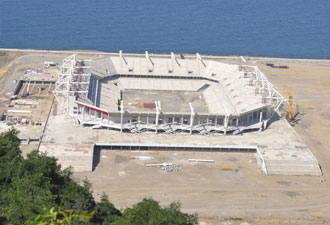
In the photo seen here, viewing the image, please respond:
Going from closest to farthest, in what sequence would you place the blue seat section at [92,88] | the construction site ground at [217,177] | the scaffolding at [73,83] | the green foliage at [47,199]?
1. the green foliage at [47,199]
2. the construction site ground at [217,177]
3. the scaffolding at [73,83]
4. the blue seat section at [92,88]

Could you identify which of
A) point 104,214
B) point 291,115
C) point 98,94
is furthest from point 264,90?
point 104,214

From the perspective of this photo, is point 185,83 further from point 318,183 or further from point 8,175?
point 8,175

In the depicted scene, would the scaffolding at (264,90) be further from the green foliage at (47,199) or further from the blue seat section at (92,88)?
the green foliage at (47,199)

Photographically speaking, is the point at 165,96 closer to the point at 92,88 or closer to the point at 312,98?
the point at 92,88

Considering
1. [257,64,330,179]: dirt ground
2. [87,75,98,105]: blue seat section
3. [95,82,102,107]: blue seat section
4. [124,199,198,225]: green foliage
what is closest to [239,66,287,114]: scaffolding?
[257,64,330,179]: dirt ground

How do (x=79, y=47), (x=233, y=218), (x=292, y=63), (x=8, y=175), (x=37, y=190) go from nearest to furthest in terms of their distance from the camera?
(x=37, y=190) < (x=8, y=175) < (x=233, y=218) < (x=292, y=63) < (x=79, y=47)

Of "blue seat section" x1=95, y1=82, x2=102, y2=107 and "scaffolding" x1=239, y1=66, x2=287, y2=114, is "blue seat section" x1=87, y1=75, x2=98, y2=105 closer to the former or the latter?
"blue seat section" x1=95, y1=82, x2=102, y2=107

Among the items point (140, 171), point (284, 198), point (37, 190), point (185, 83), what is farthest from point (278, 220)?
point (185, 83)

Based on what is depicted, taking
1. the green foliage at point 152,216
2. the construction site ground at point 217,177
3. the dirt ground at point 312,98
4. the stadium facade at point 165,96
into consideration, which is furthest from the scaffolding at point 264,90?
the green foliage at point 152,216
